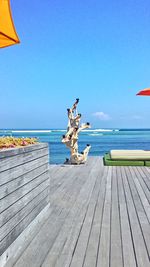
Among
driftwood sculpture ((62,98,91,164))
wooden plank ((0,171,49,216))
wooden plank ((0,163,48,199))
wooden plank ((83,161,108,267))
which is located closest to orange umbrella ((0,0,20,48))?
wooden plank ((0,163,48,199))

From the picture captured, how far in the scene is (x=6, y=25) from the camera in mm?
3041

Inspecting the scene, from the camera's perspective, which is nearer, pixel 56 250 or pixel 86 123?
pixel 56 250

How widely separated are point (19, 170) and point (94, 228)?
1.17 metres

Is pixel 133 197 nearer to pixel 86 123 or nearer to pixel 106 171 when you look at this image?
pixel 106 171

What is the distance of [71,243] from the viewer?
3238 millimetres

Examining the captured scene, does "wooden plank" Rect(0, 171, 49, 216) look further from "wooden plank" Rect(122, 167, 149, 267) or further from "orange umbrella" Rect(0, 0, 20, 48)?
"orange umbrella" Rect(0, 0, 20, 48)

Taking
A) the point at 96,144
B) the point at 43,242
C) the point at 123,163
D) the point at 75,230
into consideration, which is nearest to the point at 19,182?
the point at 43,242

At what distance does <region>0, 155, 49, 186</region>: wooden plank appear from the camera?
2738 mm

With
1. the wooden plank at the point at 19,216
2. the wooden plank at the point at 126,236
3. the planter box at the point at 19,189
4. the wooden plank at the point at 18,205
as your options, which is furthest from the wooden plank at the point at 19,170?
the wooden plank at the point at 126,236

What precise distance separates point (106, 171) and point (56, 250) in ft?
18.6

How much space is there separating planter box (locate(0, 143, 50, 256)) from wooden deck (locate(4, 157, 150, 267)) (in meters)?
0.21

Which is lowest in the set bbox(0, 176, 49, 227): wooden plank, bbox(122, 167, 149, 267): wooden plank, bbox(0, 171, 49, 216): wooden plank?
bbox(122, 167, 149, 267): wooden plank

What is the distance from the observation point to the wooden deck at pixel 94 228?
9.35 feet

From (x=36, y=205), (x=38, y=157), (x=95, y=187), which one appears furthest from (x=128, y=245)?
(x=95, y=187)
